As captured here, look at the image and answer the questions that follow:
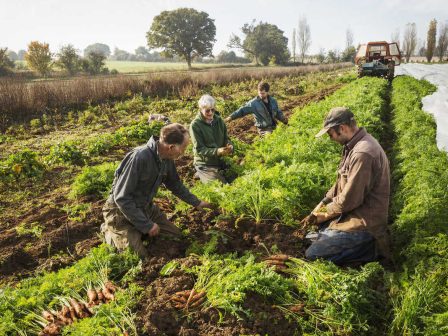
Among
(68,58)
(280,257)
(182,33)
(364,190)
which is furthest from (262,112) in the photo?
(182,33)

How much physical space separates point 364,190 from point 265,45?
7387 centimetres

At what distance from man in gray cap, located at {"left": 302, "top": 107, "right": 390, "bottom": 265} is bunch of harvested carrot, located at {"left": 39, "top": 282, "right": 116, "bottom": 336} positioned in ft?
7.95

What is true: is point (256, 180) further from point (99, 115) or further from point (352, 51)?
point (352, 51)

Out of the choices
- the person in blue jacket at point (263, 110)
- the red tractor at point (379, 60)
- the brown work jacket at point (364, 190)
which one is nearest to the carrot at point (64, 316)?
the brown work jacket at point (364, 190)

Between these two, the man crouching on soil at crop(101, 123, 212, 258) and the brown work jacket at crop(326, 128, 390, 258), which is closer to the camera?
the brown work jacket at crop(326, 128, 390, 258)

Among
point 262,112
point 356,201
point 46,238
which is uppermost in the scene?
point 262,112

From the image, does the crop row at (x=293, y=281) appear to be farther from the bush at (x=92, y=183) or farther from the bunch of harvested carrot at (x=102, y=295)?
the bush at (x=92, y=183)

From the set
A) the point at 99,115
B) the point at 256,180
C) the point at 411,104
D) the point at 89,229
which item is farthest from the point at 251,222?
the point at 99,115

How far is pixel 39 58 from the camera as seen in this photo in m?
38.5

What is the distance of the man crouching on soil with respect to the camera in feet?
13.6

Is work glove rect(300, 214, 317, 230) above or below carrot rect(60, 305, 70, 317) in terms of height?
above

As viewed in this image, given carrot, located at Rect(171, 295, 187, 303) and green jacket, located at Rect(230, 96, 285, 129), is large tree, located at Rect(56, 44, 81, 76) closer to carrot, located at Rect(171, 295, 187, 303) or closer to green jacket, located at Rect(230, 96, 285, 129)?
green jacket, located at Rect(230, 96, 285, 129)

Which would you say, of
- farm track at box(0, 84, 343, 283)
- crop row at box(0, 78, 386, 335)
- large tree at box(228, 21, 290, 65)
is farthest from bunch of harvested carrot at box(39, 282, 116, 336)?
large tree at box(228, 21, 290, 65)

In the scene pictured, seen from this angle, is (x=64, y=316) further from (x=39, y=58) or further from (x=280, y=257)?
(x=39, y=58)
